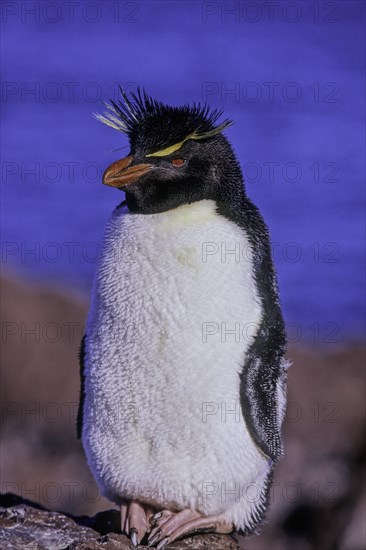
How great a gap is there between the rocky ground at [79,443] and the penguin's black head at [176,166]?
2485 millimetres

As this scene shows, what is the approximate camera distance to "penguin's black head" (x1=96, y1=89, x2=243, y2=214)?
10.6ft

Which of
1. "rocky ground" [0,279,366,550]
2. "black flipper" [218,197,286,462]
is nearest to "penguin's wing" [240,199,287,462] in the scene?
"black flipper" [218,197,286,462]

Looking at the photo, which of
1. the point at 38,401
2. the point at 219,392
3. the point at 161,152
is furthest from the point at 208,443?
the point at 38,401

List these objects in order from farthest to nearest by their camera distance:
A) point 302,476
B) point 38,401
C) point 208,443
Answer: point 38,401, point 302,476, point 208,443

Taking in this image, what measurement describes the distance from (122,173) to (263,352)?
→ 2.27ft

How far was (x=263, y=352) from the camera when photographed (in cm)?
328

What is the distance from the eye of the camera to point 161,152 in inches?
128

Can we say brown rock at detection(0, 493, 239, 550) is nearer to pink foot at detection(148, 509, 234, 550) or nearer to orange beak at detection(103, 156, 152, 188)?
pink foot at detection(148, 509, 234, 550)

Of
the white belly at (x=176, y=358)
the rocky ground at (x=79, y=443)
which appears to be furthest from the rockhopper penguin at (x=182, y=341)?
the rocky ground at (x=79, y=443)

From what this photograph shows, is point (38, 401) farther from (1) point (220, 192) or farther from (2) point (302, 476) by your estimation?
(1) point (220, 192)

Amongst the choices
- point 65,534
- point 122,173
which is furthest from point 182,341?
point 65,534

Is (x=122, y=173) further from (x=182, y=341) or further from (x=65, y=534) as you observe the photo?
(x=65, y=534)

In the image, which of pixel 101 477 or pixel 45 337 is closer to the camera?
pixel 101 477

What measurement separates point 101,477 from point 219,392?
482mm
